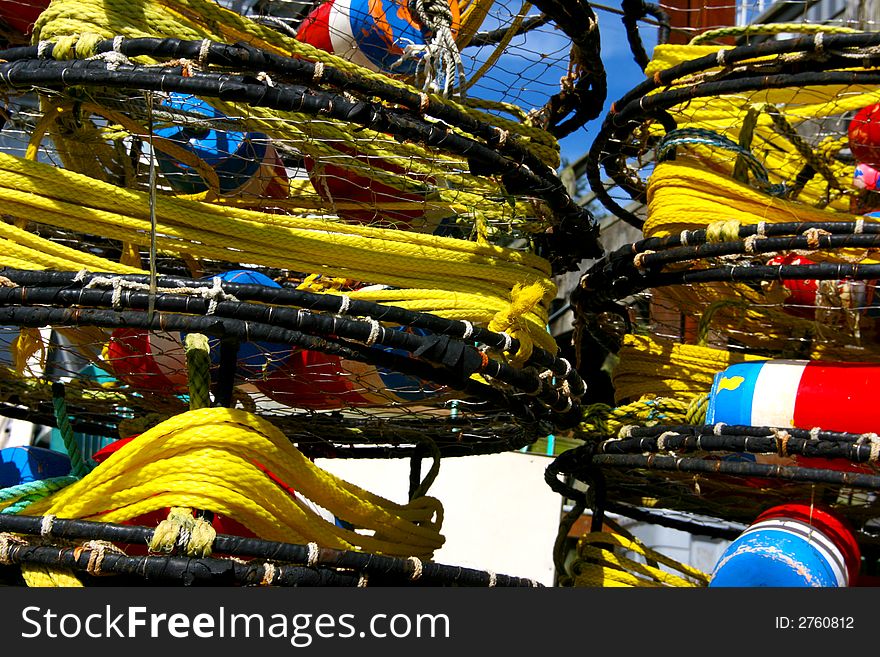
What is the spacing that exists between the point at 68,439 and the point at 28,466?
1.13ft

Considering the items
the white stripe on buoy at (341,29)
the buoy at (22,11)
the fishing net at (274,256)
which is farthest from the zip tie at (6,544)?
the white stripe on buoy at (341,29)

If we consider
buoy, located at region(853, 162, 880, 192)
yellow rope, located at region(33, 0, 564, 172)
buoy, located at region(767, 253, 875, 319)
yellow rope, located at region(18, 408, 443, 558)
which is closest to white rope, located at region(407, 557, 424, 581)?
yellow rope, located at region(18, 408, 443, 558)

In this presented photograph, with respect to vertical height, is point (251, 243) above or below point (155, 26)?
below

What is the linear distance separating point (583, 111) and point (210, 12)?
3.68ft

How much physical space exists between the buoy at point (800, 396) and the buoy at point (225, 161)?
1183mm

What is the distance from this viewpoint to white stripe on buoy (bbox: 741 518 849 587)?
225 centimetres

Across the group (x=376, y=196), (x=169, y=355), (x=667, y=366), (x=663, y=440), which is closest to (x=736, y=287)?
(x=667, y=366)

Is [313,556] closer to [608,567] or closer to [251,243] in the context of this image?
[251,243]

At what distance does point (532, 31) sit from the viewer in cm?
285

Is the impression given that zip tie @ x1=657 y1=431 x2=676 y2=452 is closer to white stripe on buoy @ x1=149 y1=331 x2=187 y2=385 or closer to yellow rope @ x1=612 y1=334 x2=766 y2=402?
yellow rope @ x1=612 y1=334 x2=766 y2=402

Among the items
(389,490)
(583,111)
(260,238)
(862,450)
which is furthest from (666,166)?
(389,490)

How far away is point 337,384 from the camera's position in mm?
2367
